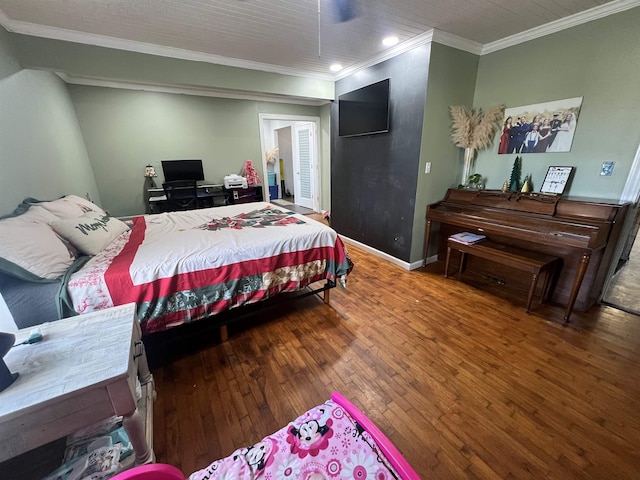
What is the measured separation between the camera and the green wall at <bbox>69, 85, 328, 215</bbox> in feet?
13.0

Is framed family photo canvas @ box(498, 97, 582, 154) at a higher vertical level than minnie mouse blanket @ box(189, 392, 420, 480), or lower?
higher

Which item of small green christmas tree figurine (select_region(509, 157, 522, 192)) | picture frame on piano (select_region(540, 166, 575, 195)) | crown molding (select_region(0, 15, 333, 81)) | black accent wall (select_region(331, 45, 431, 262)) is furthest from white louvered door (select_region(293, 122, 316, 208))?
picture frame on piano (select_region(540, 166, 575, 195))

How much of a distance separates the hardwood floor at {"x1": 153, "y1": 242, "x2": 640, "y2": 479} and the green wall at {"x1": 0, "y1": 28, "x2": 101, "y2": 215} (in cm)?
185

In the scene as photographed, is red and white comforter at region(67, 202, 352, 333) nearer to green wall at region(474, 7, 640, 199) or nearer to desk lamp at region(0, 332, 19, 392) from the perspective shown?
desk lamp at region(0, 332, 19, 392)

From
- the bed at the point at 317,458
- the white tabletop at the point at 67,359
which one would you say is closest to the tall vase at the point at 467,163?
the bed at the point at 317,458

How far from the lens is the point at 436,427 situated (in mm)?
1364

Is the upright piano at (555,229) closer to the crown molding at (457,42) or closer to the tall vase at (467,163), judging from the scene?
the tall vase at (467,163)

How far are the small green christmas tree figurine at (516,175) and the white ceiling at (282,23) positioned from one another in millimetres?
1148

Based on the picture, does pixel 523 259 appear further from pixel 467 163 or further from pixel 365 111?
pixel 365 111

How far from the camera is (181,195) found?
4270mm

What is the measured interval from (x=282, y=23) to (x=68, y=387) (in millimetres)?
2775

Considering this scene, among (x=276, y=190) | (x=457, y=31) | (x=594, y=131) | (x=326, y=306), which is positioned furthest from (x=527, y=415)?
Answer: (x=276, y=190)

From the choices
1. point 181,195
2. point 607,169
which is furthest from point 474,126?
point 181,195

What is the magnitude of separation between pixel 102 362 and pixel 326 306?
1777mm
